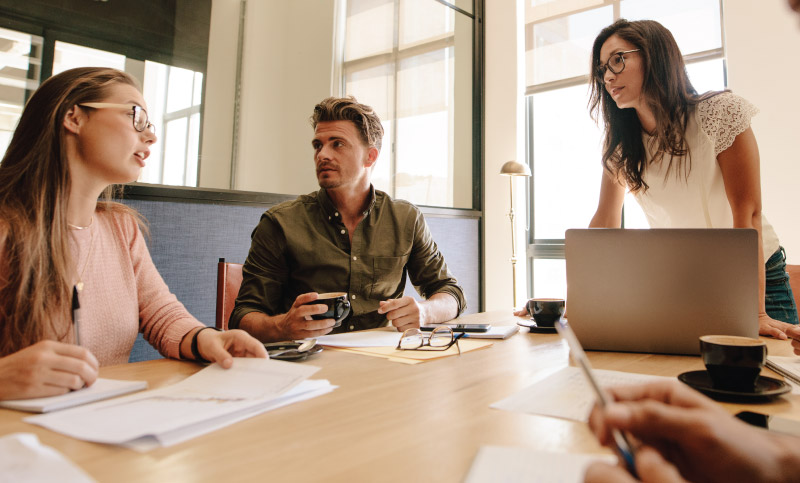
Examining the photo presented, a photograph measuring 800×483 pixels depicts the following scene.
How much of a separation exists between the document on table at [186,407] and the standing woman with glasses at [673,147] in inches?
54.3

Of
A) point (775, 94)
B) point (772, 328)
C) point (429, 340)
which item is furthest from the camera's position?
point (775, 94)

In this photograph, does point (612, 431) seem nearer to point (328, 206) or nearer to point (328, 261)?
point (328, 261)

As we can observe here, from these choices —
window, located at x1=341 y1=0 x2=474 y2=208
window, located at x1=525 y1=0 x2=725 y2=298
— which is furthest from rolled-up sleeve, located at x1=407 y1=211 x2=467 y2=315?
window, located at x1=525 y1=0 x2=725 y2=298

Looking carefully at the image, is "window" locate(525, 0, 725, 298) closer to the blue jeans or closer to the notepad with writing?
the blue jeans

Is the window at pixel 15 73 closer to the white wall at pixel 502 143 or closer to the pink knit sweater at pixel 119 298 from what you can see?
the pink knit sweater at pixel 119 298

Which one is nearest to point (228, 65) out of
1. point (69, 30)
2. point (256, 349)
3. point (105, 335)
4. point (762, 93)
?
point (69, 30)

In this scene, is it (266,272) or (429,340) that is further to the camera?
(266,272)

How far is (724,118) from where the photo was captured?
1541mm

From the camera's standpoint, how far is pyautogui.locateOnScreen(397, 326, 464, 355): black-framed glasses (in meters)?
1.15

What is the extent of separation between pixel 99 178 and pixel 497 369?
105 cm

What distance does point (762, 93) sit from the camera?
11.0 feet

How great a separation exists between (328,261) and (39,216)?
0.84m

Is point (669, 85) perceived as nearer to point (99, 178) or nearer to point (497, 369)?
point (497, 369)

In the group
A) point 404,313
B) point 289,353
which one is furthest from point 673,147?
point 289,353
